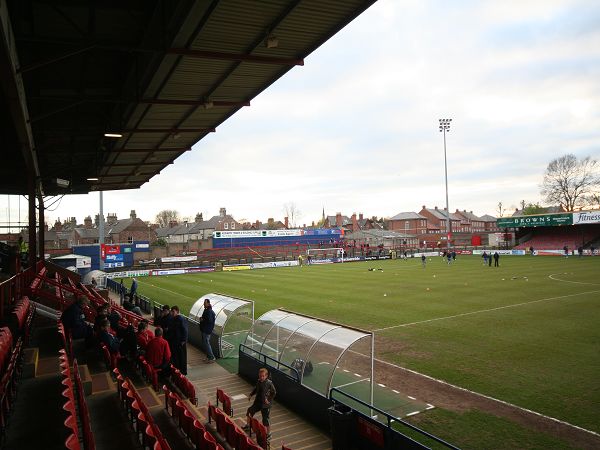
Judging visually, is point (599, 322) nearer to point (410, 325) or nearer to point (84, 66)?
point (410, 325)

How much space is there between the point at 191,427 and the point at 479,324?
1453 centimetres

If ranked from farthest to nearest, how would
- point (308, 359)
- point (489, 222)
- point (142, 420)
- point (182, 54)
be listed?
1. point (489, 222)
2. point (308, 359)
3. point (182, 54)
4. point (142, 420)

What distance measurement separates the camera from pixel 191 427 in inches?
257

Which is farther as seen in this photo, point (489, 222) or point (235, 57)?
point (489, 222)

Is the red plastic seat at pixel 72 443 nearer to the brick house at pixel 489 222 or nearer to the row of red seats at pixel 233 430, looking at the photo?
Answer: the row of red seats at pixel 233 430

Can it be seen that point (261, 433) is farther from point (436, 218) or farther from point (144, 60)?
point (436, 218)

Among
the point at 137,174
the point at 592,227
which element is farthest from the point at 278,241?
the point at 137,174

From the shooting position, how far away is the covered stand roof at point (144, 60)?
24.7 ft

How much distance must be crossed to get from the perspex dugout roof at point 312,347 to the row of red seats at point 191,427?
2985mm

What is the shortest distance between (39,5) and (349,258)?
6060cm

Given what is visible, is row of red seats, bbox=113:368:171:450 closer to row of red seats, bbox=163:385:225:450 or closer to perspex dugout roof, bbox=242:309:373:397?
row of red seats, bbox=163:385:225:450

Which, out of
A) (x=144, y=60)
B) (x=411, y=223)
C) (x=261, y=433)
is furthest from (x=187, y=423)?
(x=411, y=223)

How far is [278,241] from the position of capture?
75.6 m

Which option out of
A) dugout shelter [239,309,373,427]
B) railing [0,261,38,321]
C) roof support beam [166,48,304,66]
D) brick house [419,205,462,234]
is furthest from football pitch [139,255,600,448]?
brick house [419,205,462,234]
